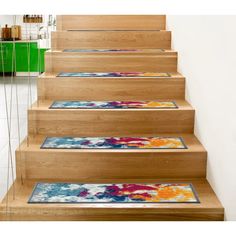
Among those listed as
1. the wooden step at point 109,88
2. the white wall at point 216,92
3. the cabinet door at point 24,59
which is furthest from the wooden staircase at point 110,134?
the cabinet door at point 24,59

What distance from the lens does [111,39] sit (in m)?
4.38

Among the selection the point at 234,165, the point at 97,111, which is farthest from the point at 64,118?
the point at 234,165

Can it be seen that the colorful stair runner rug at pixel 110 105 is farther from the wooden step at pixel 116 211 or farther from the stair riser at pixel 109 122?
the wooden step at pixel 116 211

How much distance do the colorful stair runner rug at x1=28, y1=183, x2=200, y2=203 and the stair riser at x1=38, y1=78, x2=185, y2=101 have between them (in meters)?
1.06

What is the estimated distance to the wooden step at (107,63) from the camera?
3.94m

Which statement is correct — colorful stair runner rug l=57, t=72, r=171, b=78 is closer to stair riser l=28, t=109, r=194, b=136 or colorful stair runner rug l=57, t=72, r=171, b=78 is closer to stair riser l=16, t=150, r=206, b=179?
stair riser l=28, t=109, r=194, b=136

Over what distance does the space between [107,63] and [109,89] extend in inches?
19.4

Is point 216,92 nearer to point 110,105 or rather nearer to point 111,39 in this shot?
point 110,105

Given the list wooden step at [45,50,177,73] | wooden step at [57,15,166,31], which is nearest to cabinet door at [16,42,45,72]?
wooden step at [57,15,166,31]

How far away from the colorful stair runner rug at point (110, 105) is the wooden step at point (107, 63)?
23.8 inches

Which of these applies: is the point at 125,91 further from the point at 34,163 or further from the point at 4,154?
the point at 4,154

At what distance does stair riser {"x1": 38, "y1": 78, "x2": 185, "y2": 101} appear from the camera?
11.6ft

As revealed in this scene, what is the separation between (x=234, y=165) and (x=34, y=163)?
4.24 ft

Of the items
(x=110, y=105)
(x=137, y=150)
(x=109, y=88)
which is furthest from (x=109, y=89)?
(x=137, y=150)
